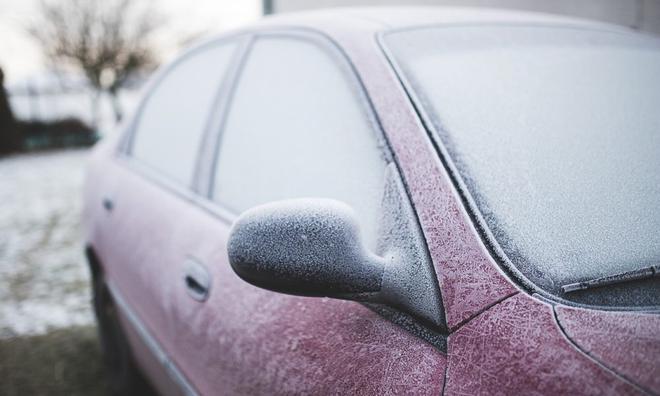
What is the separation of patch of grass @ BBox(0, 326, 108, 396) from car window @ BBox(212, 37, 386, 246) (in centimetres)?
185

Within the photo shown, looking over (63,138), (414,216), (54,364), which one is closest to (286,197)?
(414,216)

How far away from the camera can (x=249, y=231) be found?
36.0 inches

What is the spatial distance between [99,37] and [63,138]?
4.44 metres

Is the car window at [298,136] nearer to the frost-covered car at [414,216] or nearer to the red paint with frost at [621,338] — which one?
the frost-covered car at [414,216]

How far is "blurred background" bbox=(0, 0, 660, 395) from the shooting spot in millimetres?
3059

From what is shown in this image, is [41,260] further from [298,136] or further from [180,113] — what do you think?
[298,136]

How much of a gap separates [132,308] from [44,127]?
16.3 m

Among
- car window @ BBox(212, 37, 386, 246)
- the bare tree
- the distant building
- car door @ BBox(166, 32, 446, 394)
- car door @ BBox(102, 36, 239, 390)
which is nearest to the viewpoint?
car door @ BBox(166, 32, 446, 394)

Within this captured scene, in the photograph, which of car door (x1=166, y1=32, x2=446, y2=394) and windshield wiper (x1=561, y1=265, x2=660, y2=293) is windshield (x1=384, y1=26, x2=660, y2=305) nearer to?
windshield wiper (x1=561, y1=265, x2=660, y2=293)

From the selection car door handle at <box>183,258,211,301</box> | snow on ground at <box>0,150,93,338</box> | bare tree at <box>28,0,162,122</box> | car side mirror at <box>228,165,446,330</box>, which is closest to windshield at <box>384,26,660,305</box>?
car side mirror at <box>228,165,446,330</box>

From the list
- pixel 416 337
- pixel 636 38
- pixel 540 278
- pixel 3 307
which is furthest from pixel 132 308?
pixel 3 307

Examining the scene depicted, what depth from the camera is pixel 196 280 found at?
55.5 inches

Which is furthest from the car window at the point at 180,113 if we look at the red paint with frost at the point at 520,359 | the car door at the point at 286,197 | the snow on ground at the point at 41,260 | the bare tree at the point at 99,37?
the bare tree at the point at 99,37

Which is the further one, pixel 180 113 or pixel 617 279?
pixel 180 113
